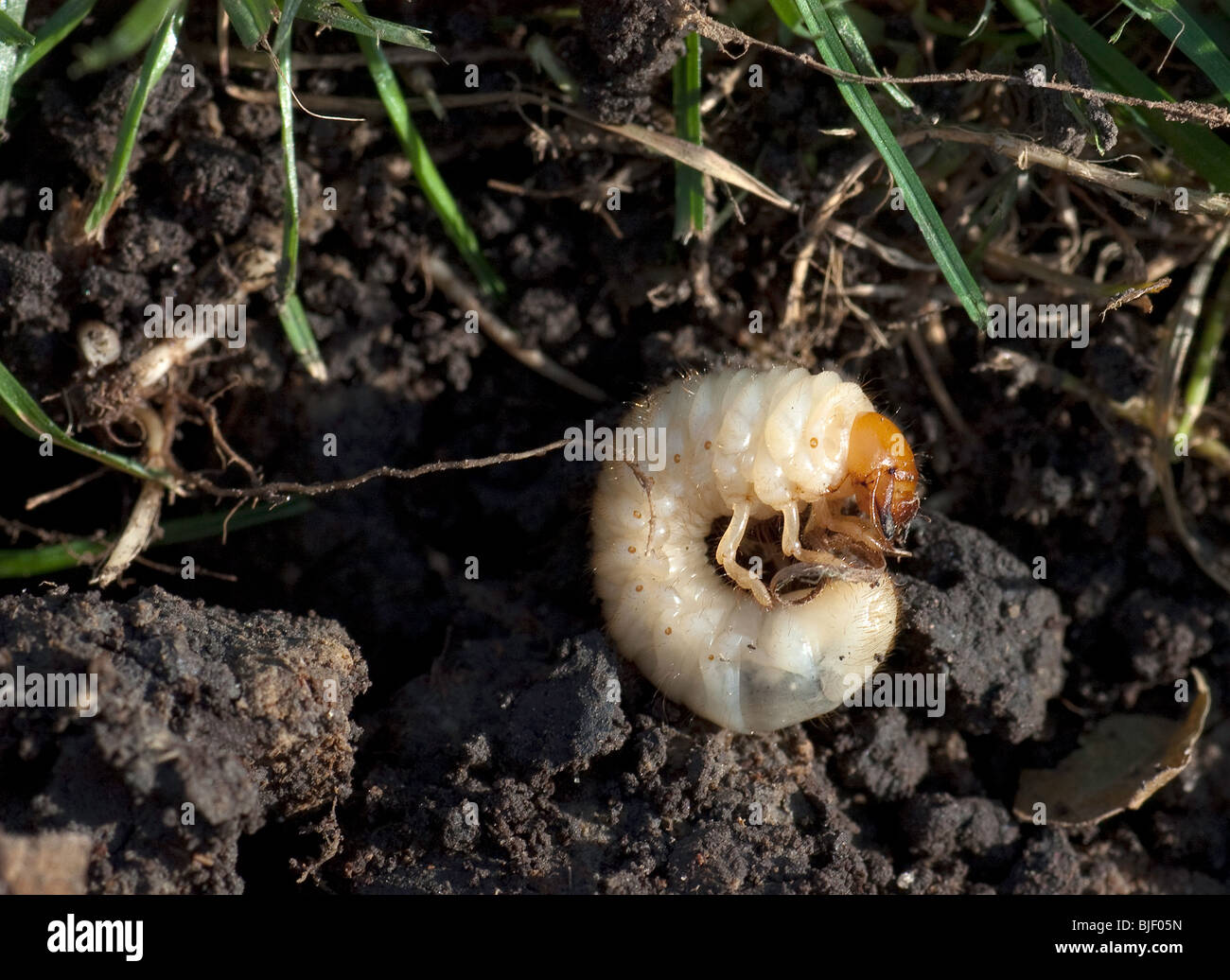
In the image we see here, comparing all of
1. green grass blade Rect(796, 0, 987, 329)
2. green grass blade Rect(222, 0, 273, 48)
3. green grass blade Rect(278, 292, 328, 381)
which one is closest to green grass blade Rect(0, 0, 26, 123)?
green grass blade Rect(222, 0, 273, 48)

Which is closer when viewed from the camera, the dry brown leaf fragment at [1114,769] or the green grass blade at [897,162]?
the green grass blade at [897,162]

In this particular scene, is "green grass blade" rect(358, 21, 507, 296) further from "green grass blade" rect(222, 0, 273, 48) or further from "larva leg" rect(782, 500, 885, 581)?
"larva leg" rect(782, 500, 885, 581)

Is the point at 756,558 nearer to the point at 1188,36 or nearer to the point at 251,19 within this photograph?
the point at 1188,36

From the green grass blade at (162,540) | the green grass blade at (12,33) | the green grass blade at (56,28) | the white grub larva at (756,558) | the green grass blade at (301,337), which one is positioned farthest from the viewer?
the green grass blade at (301,337)

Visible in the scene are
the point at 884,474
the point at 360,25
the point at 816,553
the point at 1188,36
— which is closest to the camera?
the point at 360,25

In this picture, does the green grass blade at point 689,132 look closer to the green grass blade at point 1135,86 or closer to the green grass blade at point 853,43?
the green grass blade at point 853,43

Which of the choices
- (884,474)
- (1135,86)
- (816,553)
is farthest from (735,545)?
(1135,86)

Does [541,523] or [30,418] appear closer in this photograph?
[30,418]

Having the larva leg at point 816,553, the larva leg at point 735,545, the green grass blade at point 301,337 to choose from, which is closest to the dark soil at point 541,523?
the green grass blade at point 301,337

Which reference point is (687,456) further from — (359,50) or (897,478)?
(359,50)
